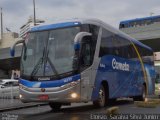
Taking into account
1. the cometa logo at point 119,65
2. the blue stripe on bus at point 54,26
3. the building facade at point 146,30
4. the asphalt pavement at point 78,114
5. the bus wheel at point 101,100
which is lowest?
the asphalt pavement at point 78,114

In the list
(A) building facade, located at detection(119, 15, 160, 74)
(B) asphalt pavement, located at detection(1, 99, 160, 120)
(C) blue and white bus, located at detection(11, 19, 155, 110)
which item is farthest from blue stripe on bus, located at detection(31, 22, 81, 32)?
(A) building facade, located at detection(119, 15, 160, 74)

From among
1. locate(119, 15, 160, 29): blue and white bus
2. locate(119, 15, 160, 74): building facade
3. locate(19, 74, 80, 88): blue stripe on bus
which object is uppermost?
locate(119, 15, 160, 29): blue and white bus

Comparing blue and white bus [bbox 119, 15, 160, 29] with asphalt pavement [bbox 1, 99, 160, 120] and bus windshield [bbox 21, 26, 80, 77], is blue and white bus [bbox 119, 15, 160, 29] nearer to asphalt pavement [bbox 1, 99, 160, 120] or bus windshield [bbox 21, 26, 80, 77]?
asphalt pavement [bbox 1, 99, 160, 120]

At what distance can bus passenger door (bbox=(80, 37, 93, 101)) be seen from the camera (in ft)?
53.2

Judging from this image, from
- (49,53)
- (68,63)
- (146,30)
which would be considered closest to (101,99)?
(68,63)

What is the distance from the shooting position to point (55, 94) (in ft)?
51.1

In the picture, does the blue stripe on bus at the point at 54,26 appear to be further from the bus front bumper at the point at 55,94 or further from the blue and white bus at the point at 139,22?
the blue and white bus at the point at 139,22

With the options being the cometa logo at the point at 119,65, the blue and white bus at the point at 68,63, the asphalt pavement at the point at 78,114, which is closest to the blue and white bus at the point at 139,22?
the cometa logo at the point at 119,65

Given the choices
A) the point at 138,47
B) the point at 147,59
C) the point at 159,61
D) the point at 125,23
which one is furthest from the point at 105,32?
the point at 125,23

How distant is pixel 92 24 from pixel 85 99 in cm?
306

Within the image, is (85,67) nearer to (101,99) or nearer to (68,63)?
(68,63)

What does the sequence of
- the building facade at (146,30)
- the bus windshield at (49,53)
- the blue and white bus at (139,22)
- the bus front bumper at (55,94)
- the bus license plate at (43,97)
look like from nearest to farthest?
the bus front bumper at (55,94) < the bus license plate at (43,97) < the bus windshield at (49,53) < the building facade at (146,30) < the blue and white bus at (139,22)

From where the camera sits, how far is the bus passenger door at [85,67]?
53.2 feet

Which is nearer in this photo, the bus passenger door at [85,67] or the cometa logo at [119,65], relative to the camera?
the bus passenger door at [85,67]
